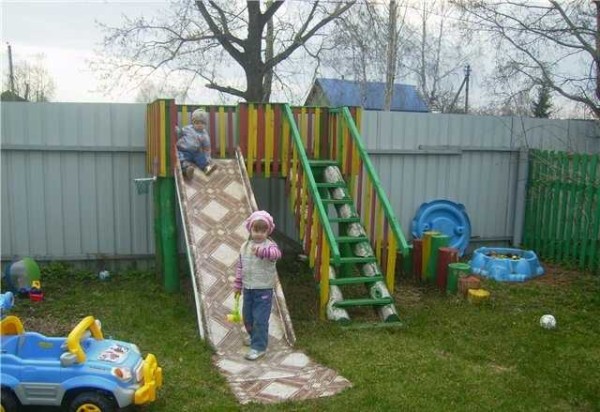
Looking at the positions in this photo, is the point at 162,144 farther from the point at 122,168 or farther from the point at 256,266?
the point at 256,266

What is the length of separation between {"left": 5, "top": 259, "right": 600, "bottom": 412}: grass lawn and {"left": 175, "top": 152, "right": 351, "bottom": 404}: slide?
0.48 ft

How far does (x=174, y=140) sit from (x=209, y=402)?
3.34 metres

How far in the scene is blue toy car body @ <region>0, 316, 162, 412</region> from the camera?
3664 millimetres

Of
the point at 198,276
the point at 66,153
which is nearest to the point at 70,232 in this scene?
the point at 66,153

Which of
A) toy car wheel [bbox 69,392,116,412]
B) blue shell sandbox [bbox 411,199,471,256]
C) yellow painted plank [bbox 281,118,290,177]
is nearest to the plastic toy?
toy car wheel [bbox 69,392,116,412]

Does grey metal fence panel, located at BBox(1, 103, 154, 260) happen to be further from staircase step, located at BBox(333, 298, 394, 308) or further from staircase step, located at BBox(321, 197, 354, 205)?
staircase step, located at BBox(333, 298, 394, 308)

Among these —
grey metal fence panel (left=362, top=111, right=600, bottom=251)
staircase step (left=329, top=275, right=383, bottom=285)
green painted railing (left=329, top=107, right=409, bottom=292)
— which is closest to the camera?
staircase step (left=329, top=275, right=383, bottom=285)

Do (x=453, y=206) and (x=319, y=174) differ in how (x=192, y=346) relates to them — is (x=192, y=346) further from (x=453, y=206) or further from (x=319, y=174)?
(x=453, y=206)

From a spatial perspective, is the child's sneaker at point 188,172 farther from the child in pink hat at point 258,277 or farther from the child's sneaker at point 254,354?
the child's sneaker at point 254,354

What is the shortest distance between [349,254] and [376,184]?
90 centimetres

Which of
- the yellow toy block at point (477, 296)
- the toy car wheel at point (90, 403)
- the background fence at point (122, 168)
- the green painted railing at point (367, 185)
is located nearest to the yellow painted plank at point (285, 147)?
the background fence at point (122, 168)

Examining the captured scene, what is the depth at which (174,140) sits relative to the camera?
655 centimetres

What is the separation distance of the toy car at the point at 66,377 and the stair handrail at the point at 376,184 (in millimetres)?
2925

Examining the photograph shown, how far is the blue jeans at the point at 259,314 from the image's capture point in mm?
5043
